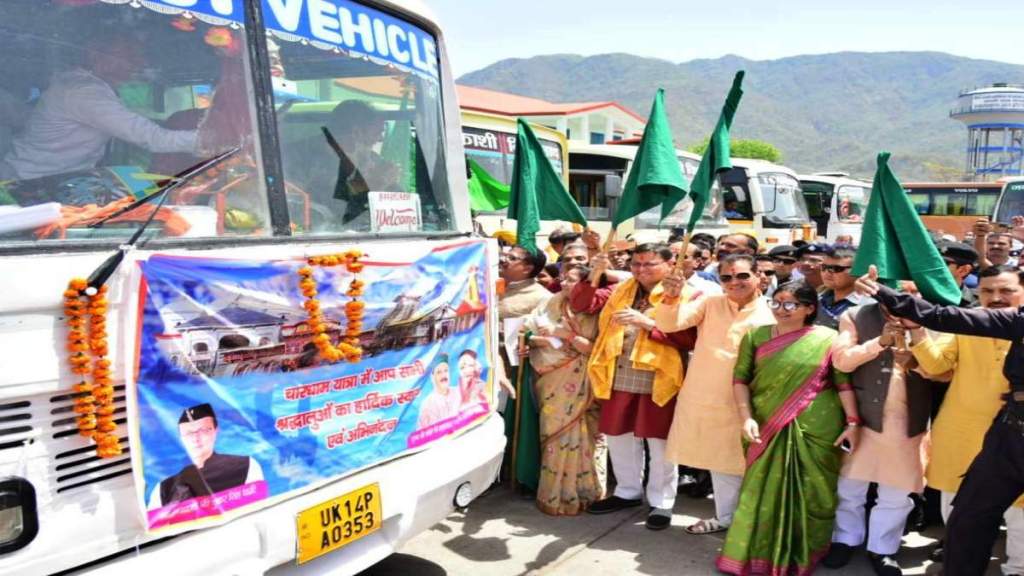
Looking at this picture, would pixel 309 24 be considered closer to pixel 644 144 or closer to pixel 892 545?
pixel 644 144

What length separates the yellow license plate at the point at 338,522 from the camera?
3012 mm

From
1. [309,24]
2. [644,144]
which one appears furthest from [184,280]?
[644,144]

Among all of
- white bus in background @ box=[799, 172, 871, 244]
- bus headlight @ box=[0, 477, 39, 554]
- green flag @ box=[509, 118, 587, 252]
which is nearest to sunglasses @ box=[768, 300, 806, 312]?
green flag @ box=[509, 118, 587, 252]

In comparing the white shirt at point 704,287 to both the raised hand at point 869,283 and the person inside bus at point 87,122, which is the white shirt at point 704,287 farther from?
the person inside bus at point 87,122

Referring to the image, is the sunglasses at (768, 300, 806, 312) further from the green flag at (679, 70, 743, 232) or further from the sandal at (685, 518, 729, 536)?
the sandal at (685, 518, 729, 536)

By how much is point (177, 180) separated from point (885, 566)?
3627 mm

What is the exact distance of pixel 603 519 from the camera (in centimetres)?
502

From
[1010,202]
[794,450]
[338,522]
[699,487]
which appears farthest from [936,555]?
[1010,202]

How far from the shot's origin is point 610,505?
5.12 m

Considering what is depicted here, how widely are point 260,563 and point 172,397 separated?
655 millimetres

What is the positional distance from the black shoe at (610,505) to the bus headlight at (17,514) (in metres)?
3.35

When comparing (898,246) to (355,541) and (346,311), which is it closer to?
(346,311)

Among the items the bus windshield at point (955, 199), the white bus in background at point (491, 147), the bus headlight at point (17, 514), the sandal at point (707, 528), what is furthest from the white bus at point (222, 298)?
the bus windshield at point (955, 199)

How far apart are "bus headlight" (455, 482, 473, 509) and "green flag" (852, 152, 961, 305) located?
1923 millimetres
